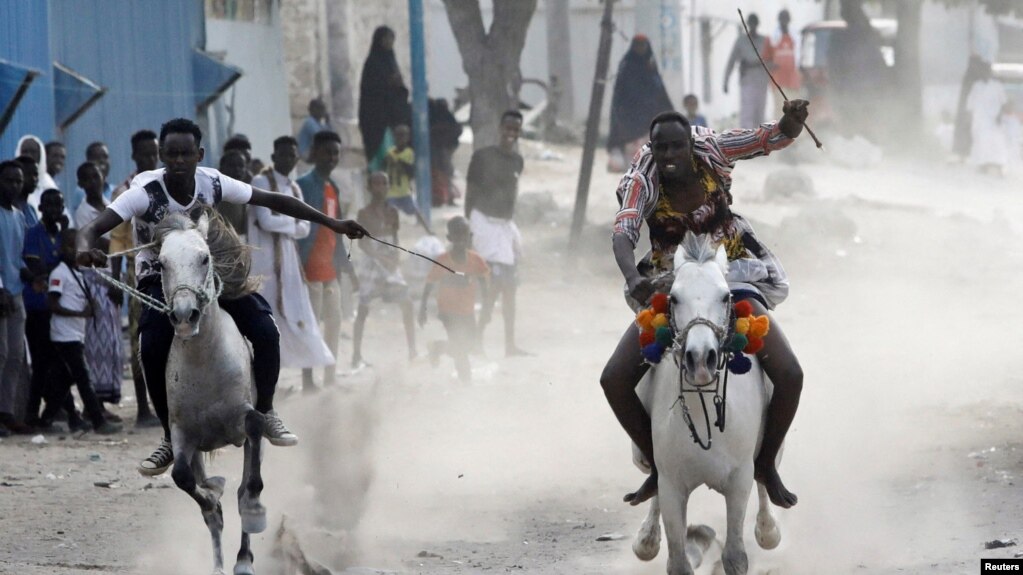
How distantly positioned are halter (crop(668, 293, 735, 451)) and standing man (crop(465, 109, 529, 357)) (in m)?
7.96

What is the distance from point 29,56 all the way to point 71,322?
3.64 metres

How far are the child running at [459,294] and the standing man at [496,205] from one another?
0.78m

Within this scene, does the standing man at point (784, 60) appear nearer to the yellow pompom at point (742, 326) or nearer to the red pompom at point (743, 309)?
the red pompom at point (743, 309)

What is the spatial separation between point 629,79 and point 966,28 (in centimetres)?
2205

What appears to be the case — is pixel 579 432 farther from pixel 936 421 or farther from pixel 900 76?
pixel 900 76

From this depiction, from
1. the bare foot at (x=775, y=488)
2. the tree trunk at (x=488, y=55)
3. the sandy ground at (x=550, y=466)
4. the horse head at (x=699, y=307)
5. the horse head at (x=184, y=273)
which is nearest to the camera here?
the horse head at (x=699, y=307)

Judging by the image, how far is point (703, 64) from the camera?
33812mm

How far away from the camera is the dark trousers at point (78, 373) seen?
10930mm

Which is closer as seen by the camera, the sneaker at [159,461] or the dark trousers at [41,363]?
the sneaker at [159,461]

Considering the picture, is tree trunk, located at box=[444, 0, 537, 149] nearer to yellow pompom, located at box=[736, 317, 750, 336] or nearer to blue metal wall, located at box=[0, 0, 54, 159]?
→ blue metal wall, located at box=[0, 0, 54, 159]

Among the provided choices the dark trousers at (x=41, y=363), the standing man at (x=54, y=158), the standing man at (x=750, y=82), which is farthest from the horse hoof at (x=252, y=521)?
the standing man at (x=750, y=82)

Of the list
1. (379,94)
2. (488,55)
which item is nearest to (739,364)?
(488,55)

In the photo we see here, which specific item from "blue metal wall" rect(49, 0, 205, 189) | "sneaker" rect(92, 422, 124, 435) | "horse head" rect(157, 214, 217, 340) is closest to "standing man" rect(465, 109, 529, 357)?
"blue metal wall" rect(49, 0, 205, 189)

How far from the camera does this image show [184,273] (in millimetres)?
6348
